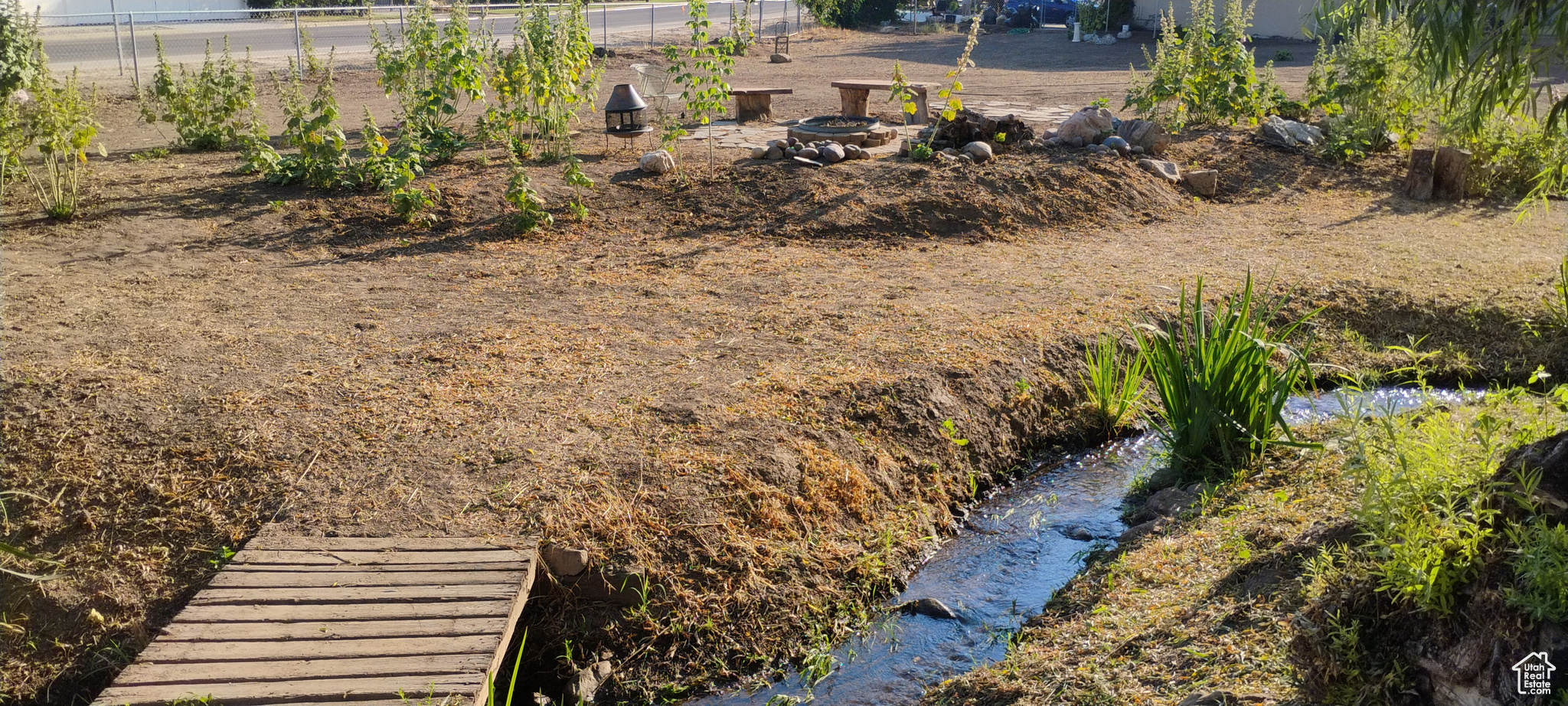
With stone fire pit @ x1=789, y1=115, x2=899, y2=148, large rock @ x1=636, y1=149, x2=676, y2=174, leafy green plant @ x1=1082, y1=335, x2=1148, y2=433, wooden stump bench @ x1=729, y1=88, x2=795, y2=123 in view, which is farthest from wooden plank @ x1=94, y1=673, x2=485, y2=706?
wooden stump bench @ x1=729, y1=88, x2=795, y2=123

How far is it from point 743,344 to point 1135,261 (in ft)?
11.0

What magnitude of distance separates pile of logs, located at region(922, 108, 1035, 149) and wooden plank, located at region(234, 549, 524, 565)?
7334 mm

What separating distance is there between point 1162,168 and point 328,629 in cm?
857

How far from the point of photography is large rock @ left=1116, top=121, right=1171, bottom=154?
34.3 feet

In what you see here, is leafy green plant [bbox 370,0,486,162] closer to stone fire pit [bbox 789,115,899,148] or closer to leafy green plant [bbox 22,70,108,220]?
leafy green plant [bbox 22,70,108,220]

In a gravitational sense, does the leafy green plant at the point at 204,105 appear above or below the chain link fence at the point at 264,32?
below

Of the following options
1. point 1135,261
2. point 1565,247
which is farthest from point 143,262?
point 1565,247

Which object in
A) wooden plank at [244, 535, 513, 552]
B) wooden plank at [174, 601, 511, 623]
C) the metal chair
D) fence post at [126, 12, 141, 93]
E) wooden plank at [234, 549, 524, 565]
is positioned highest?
fence post at [126, 12, 141, 93]

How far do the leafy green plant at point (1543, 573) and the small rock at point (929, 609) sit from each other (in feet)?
7.20

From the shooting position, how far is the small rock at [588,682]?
3676 millimetres

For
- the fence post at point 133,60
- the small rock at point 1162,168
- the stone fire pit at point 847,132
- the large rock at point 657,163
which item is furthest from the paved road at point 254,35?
the small rock at point 1162,168

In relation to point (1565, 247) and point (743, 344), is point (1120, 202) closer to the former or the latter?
point (1565, 247)

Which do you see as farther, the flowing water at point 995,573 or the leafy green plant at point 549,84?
the leafy green plant at point 549,84

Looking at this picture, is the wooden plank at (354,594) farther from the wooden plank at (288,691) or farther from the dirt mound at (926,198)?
the dirt mound at (926,198)
